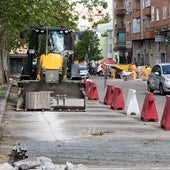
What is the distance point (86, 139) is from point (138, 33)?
64.2 meters

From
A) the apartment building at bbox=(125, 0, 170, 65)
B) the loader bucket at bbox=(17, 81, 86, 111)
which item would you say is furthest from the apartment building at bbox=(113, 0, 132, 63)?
the loader bucket at bbox=(17, 81, 86, 111)

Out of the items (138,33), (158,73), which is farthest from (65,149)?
(138,33)

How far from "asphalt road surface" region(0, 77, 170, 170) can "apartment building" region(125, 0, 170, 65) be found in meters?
43.4

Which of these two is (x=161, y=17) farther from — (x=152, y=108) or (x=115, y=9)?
(x=152, y=108)

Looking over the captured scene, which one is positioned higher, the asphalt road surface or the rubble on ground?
the rubble on ground

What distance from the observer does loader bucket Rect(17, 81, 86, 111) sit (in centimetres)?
1845

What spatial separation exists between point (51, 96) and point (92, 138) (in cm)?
697

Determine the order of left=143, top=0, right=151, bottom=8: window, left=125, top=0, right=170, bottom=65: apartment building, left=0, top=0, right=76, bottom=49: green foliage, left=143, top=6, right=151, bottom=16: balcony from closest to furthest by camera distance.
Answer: left=0, top=0, right=76, bottom=49: green foliage < left=125, top=0, right=170, bottom=65: apartment building < left=143, top=6, right=151, bottom=16: balcony < left=143, top=0, right=151, bottom=8: window

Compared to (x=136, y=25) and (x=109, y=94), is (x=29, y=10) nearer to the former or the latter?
(x=109, y=94)

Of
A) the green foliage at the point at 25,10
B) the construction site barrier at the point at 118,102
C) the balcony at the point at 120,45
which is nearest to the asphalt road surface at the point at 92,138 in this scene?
the construction site barrier at the point at 118,102

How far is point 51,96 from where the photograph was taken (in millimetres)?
19000

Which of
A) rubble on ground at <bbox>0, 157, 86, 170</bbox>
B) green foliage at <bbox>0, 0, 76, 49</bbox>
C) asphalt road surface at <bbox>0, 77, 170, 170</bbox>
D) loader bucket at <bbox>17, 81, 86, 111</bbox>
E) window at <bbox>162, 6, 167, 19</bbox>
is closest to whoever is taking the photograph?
rubble on ground at <bbox>0, 157, 86, 170</bbox>

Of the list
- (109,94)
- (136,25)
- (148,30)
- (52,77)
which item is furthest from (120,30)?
(52,77)

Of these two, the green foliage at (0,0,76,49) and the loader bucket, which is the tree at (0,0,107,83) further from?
the loader bucket
